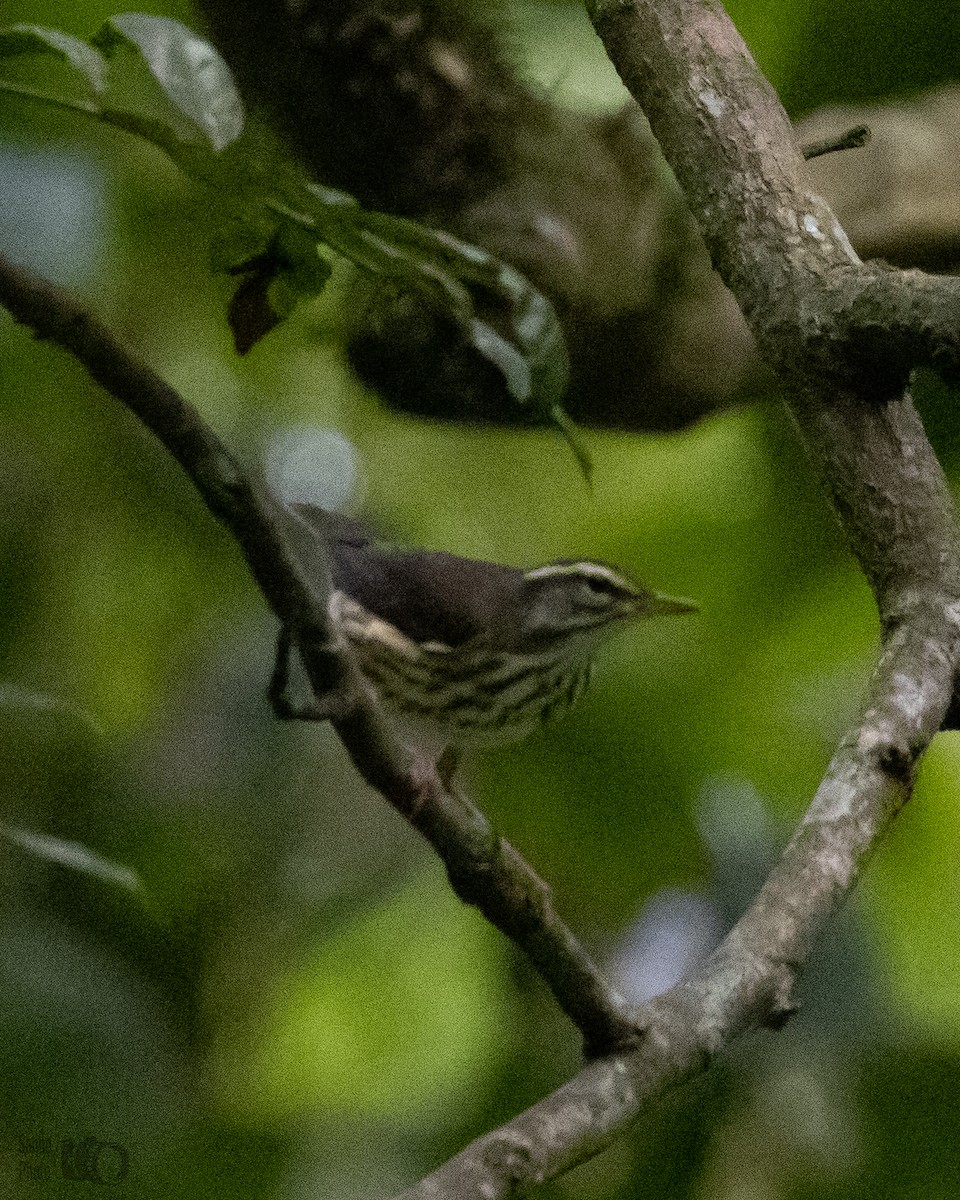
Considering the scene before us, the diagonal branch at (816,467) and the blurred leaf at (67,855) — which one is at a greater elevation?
the diagonal branch at (816,467)

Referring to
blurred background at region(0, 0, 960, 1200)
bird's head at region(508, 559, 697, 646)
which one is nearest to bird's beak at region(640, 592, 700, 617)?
bird's head at region(508, 559, 697, 646)

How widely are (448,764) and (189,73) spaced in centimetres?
25

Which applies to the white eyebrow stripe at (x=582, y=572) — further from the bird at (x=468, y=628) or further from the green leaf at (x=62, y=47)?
the green leaf at (x=62, y=47)

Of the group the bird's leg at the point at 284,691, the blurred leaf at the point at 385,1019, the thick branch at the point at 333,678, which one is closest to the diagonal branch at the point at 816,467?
the thick branch at the point at 333,678

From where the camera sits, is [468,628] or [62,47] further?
[468,628]

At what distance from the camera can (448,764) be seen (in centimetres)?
48

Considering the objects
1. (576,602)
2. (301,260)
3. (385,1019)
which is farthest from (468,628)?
(385,1019)

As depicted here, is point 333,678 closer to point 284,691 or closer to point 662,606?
point 284,691

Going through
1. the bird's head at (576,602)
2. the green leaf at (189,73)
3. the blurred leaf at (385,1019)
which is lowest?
the blurred leaf at (385,1019)

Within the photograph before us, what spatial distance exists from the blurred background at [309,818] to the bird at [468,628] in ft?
0.20

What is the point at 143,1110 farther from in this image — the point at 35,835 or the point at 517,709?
the point at 517,709

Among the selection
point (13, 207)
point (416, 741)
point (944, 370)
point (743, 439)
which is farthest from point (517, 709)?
point (743, 439)

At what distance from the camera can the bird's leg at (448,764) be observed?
46 centimetres

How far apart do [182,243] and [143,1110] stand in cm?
41
